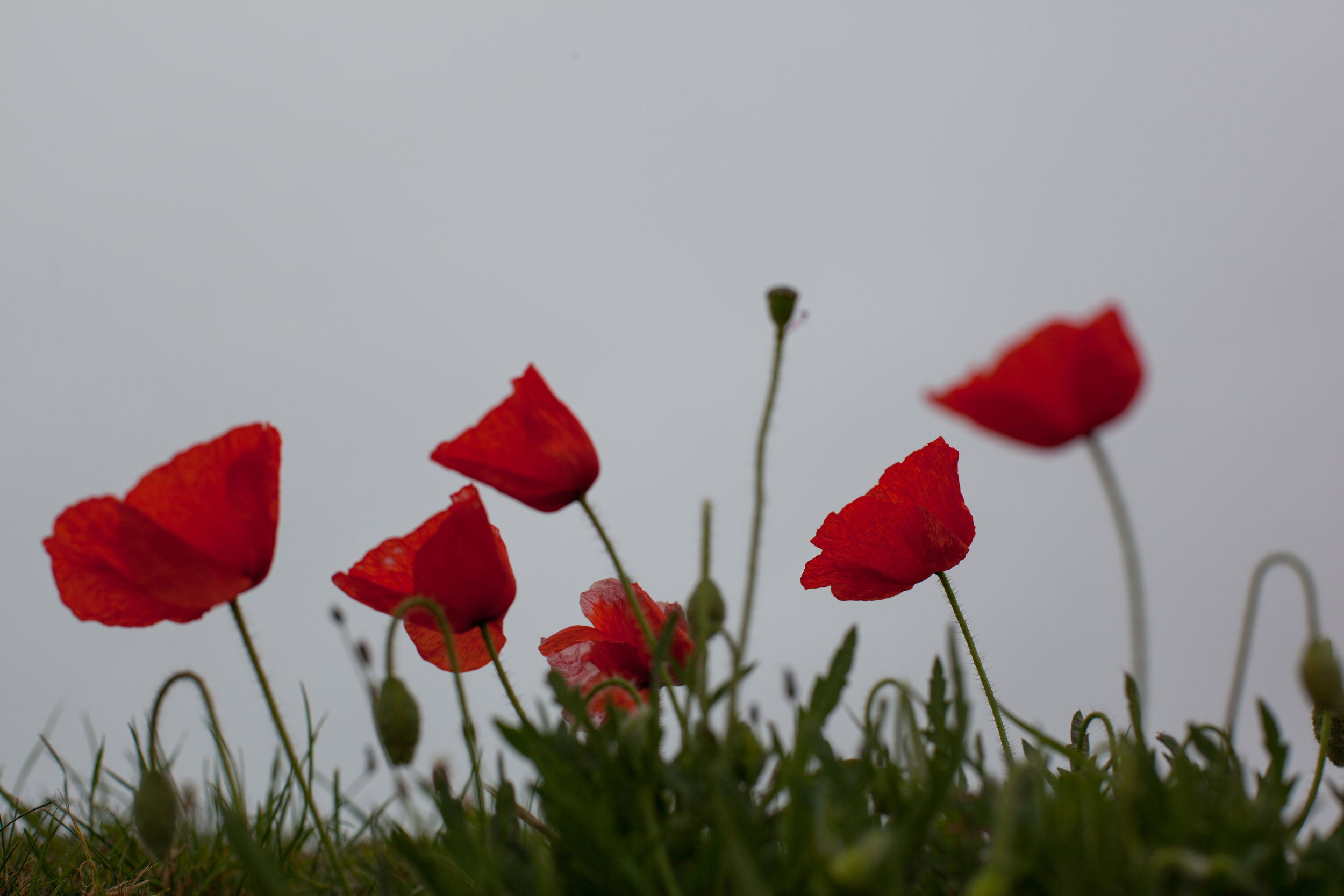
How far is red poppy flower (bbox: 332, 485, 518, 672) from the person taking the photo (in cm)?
171

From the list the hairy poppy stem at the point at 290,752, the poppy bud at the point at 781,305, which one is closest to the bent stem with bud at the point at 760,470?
the poppy bud at the point at 781,305

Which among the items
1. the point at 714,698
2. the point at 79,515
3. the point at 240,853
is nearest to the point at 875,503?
the point at 714,698

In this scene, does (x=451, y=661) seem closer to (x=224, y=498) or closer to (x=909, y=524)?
(x=224, y=498)

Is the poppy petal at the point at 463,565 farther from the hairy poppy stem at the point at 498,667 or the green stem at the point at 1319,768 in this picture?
the green stem at the point at 1319,768

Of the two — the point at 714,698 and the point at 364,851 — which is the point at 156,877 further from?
the point at 714,698

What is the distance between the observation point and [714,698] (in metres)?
1.52

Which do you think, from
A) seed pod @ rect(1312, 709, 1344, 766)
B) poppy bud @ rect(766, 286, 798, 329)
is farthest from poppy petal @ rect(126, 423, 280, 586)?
seed pod @ rect(1312, 709, 1344, 766)

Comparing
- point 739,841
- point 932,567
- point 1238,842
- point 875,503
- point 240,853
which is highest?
point 875,503

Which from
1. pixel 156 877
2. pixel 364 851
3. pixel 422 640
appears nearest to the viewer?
pixel 422 640

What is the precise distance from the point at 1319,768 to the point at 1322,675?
0.32m

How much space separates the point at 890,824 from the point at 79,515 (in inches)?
54.7

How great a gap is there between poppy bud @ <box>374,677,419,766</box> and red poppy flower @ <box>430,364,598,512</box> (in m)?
0.37

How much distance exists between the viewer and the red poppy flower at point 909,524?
1.87 m

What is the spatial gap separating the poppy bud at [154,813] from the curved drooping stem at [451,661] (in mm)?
428
